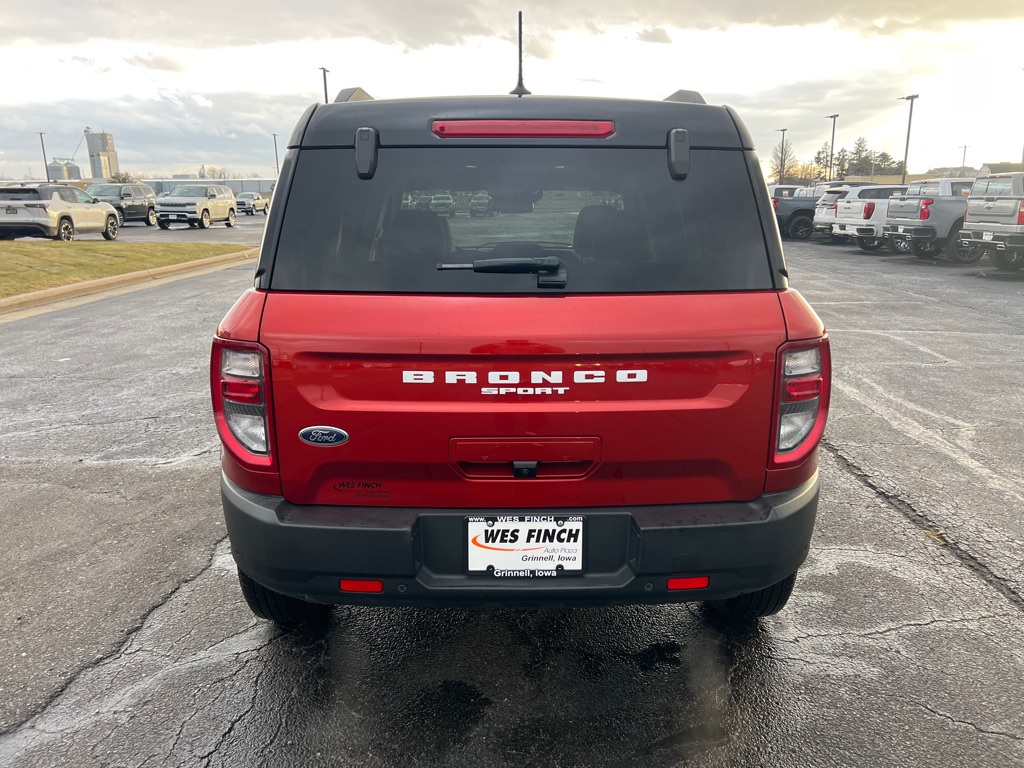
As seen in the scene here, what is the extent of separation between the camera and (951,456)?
516 centimetres

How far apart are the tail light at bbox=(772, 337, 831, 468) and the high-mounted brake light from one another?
88cm

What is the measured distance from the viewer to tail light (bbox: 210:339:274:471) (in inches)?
90.8

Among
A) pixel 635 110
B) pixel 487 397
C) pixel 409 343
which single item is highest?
pixel 635 110

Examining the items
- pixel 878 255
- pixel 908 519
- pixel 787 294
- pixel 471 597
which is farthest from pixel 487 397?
pixel 878 255

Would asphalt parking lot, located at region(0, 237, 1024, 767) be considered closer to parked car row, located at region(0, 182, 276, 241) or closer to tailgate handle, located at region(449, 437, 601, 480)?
tailgate handle, located at region(449, 437, 601, 480)

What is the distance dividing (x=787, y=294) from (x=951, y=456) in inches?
138

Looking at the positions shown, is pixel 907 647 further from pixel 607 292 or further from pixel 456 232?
pixel 456 232

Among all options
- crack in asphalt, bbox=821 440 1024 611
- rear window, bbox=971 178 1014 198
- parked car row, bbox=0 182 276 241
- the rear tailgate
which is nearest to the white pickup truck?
rear window, bbox=971 178 1014 198

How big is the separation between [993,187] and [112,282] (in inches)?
685

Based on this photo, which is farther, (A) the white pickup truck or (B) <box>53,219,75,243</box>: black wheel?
(B) <box>53,219,75,243</box>: black wheel

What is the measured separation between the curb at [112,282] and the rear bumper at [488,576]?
11.6 m

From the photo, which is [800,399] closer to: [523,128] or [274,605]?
[523,128]

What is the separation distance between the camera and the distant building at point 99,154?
4683 inches

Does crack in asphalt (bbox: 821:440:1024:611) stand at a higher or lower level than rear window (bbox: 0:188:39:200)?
lower
